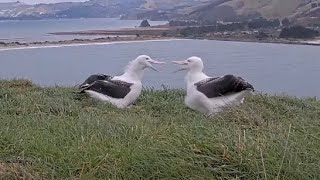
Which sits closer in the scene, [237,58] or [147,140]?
[147,140]

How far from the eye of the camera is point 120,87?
6.54 meters

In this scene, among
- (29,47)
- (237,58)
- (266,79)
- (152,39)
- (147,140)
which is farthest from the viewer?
(152,39)

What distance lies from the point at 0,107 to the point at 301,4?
68.8 ft

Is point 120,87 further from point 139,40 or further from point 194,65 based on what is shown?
point 139,40

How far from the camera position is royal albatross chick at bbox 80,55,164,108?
6.40 m

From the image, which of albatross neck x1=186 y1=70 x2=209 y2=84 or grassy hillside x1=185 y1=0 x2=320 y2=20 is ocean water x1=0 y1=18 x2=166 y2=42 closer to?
grassy hillside x1=185 y1=0 x2=320 y2=20

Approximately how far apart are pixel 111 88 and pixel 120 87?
97 mm

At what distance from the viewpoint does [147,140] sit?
3604mm

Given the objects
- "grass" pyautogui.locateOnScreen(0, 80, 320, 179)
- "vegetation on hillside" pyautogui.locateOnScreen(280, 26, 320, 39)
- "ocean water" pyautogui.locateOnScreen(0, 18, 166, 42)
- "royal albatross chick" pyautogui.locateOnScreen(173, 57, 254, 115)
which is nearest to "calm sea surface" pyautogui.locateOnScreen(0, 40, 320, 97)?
"vegetation on hillside" pyautogui.locateOnScreen(280, 26, 320, 39)

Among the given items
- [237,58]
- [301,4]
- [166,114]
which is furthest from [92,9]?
[166,114]

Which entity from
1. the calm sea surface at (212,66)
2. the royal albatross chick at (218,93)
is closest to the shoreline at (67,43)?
the calm sea surface at (212,66)

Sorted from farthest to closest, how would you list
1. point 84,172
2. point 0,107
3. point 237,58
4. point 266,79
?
1. point 237,58
2. point 266,79
3. point 0,107
4. point 84,172

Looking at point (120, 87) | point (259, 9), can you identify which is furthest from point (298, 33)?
point (120, 87)

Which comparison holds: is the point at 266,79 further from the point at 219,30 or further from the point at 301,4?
the point at 301,4
